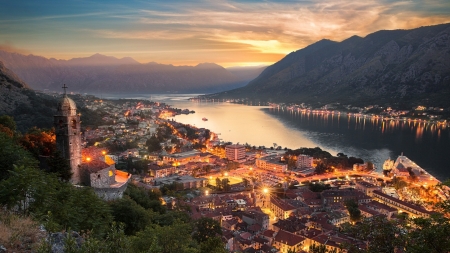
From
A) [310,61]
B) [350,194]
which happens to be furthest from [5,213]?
[310,61]

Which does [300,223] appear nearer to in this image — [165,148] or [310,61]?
[165,148]

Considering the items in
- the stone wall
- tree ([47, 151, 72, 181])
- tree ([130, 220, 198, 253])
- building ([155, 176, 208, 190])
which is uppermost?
tree ([47, 151, 72, 181])

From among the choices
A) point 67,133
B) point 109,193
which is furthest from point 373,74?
point 67,133

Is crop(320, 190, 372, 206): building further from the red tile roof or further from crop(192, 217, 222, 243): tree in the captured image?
crop(192, 217, 222, 243): tree

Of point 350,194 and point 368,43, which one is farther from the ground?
point 368,43

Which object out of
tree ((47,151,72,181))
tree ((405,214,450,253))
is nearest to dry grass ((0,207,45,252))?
tree ((405,214,450,253))

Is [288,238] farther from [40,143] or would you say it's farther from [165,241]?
[40,143]
